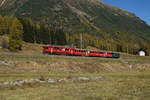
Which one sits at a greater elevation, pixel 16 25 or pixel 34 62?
pixel 16 25

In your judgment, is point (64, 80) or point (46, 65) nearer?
point (64, 80)

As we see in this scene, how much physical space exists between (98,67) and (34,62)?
55.4ft

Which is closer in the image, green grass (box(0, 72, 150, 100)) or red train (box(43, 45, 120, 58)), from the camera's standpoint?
green grass (box(0, 72, 150, 100))

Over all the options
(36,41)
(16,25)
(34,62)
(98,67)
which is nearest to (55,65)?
(34,62)

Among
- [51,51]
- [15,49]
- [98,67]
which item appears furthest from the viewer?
[15,49]

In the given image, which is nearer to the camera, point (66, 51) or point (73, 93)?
point (73, 93)

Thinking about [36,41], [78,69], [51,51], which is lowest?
[78,69]

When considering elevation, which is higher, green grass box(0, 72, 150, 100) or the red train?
the red train

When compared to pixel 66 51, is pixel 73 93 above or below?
below

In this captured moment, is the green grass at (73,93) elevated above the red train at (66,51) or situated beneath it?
situated beneath

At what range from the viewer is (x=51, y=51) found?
52000mm

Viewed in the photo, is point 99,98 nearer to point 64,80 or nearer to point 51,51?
point 64,80

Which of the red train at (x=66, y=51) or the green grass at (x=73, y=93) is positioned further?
the red train at (x=66, y=51)

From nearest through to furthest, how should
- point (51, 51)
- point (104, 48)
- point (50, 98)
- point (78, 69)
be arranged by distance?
1. point (50, 98)
2. point (78, 69)
3. point (51, 51)
4. point (104, 48)
